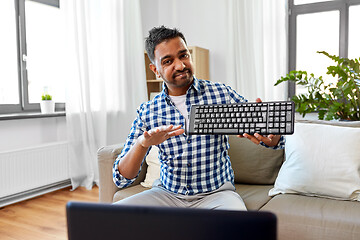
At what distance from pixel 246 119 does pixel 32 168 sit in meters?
2.21

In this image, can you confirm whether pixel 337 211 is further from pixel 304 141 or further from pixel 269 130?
pixel 269 130

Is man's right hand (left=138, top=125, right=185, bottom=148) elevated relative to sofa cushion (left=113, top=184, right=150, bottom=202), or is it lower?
elevated

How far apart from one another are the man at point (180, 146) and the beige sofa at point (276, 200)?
0.27 m

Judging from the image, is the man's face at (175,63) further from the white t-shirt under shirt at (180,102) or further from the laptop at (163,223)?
the laptop at (163,223)

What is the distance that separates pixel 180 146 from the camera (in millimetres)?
1361

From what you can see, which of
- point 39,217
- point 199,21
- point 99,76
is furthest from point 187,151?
point 199,21

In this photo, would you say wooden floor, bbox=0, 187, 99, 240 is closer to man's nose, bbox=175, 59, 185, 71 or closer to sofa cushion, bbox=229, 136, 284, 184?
sofa cushion, bbox=229, 136, 284, 184

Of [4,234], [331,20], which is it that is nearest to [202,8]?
[331,20]

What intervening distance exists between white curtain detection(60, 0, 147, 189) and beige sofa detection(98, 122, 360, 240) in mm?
1398

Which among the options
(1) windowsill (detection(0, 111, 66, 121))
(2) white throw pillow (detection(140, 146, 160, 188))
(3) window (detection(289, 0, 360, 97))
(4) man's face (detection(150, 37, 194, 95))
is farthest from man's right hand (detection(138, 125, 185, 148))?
(3) window (detection(289, 0, 360, 97))

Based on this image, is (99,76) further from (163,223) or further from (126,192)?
(163,223)

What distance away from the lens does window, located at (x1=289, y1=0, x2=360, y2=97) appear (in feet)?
10.5

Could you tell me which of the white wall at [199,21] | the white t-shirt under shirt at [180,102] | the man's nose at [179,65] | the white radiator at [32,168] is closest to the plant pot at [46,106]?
the white radiator at [32,168]

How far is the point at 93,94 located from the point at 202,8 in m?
1.55
